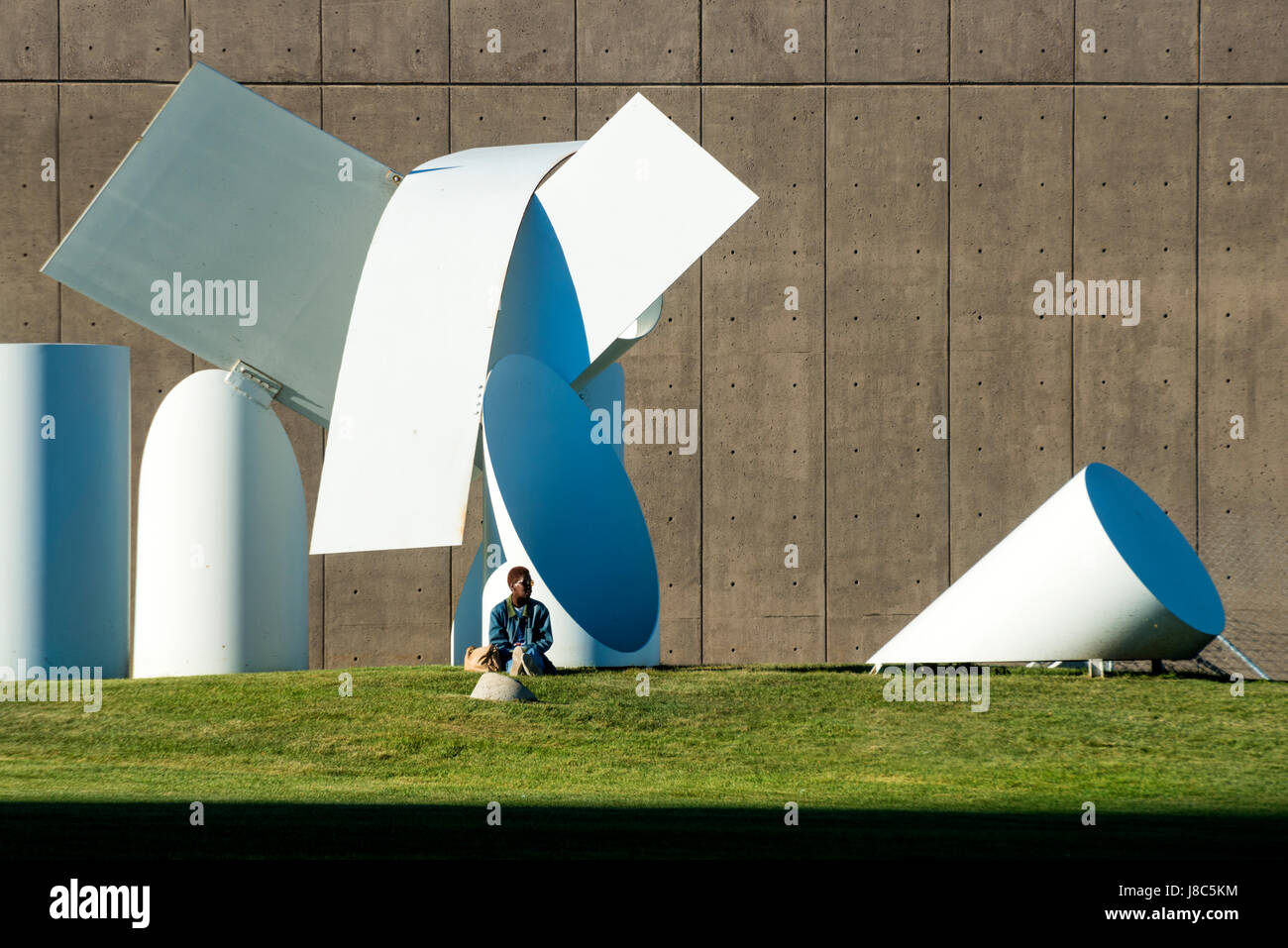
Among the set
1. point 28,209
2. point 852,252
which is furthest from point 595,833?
point 28,209

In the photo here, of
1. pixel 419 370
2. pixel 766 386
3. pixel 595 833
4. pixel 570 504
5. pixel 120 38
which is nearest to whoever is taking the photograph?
pixel 595 833

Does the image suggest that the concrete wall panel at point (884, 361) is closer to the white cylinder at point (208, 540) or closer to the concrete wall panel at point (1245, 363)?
the concrete wall panel at point (1245, 363)

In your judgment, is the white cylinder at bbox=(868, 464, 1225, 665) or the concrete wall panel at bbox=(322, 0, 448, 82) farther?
the concrete wall panel at bbox=(322, 0, 448, 82)

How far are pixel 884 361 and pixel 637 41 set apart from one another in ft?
17.1

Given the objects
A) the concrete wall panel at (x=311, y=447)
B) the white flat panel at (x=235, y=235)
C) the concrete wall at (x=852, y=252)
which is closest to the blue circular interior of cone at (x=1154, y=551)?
Answer: the concrete wall at (x=852, y=252)

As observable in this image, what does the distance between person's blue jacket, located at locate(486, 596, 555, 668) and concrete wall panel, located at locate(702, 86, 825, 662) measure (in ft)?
24.4

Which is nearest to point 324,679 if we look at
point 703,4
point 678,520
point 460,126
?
point 678,520

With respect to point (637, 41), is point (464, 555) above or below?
below

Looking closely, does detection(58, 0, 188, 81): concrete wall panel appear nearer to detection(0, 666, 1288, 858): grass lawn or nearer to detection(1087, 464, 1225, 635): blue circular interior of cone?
detection(0, 666, 1288, 858): grass lawn

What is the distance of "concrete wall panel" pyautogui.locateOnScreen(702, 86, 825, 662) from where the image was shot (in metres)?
20.3

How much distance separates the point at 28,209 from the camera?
800 inches

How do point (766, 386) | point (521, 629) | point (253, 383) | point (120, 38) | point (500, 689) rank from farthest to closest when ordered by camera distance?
point (766, 386) → point (120, 38) → point (253, 383) → point (521, 629) → point (500, 689)

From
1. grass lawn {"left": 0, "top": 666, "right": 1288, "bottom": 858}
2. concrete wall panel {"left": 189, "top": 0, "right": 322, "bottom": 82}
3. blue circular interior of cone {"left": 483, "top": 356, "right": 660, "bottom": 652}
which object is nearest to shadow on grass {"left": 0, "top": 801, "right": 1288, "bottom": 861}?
grass lawn {"left": 0, "top": 666, "right": 1288, "bottom": 858}

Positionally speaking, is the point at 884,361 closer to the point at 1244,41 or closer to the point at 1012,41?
the point at 1012,41
